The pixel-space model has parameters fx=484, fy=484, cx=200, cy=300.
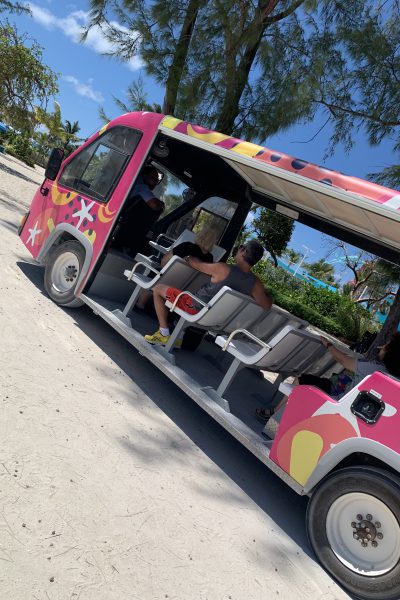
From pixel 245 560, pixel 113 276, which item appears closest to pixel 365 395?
pixel 245 560

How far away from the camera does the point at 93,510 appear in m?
2.65

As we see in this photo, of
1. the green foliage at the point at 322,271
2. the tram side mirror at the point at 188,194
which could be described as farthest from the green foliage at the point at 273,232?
the green foliage at the point at 322,271

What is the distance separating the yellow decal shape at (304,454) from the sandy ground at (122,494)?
448mm

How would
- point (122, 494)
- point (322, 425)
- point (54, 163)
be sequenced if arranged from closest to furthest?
1. point (122, 494)
2. point (322, 425)
3. point (54, 163)

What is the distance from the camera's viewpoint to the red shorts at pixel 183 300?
4.83 metres

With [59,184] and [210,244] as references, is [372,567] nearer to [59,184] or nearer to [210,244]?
[210,244]

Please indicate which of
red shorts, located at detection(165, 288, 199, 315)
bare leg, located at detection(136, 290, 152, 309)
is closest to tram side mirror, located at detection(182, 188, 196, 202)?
bare leg, located at detection(136, 290, 152, 309)

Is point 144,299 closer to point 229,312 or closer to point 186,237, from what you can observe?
point 186,237

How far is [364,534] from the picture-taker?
3035 millimetres

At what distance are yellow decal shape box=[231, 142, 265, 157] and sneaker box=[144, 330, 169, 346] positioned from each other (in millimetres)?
1934

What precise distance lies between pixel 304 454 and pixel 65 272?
3.63 m

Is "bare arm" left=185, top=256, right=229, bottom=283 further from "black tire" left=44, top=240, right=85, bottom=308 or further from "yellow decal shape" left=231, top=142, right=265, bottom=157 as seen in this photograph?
"black tire" left=44, top=240, right=85, bottom=308

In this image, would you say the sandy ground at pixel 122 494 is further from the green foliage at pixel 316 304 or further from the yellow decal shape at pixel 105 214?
the green foliage at pixel 316 304

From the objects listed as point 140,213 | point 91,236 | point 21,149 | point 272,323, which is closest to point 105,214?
point 91,236
